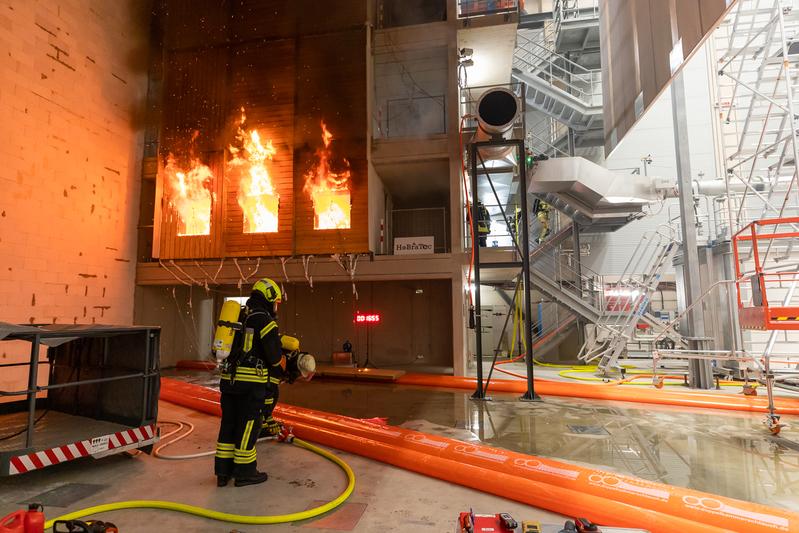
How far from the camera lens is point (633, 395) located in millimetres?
8023

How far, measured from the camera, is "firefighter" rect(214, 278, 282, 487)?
13.4 feet

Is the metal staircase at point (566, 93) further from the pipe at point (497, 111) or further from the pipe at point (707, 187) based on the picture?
the pipe at point (497, 111)

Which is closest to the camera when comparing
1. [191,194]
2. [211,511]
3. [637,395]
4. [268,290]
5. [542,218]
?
[211,511]

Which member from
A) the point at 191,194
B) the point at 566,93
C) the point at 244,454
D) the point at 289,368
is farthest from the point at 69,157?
the point at 566,93

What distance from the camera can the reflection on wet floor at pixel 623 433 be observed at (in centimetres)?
439

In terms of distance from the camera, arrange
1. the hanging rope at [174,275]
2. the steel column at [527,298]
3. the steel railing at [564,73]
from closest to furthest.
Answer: the steel column at [527,298] → the hanging rope at [174,275] → the steel railing at [564,73]

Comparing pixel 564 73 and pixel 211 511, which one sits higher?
pixel 564 73

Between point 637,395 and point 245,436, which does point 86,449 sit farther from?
point 637,395

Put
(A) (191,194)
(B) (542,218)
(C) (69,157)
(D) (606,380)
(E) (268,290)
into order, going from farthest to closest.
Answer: (B) (542,218), (A) (191,194), (D) (606,380), (C) (69,157), (E) (268,290)

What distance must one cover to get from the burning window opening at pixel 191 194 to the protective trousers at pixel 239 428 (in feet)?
30.4

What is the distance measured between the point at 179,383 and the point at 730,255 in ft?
45.3

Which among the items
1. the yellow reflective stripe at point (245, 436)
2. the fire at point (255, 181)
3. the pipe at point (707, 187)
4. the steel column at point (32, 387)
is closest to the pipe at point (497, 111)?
the pipe at point (707, 187)

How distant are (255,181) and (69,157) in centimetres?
425

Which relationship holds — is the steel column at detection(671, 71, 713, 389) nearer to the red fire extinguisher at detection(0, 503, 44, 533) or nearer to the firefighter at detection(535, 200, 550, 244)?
the firefighter at detection(535, 200, 550, 244)
